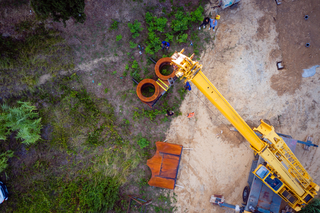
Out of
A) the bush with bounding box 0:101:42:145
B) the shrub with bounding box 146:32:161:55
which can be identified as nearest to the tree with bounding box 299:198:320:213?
the shrub with bounding box 146:32:161:55

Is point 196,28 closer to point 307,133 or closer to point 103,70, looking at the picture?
point 103,70

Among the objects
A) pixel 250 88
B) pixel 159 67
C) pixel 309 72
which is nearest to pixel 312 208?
pixel 250 88

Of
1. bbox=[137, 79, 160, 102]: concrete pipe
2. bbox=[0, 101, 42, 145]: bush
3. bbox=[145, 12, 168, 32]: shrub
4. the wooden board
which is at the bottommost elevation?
the wooden board

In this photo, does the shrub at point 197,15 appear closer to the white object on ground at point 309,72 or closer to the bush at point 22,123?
the white object on ground at point 309,72

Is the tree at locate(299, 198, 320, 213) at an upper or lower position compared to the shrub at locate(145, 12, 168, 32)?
lower

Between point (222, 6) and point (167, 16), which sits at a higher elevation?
point (222, 6)

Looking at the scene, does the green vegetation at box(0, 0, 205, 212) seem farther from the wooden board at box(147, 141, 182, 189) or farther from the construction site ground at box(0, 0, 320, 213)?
the wooden board at box(147, 141, 182, 189)

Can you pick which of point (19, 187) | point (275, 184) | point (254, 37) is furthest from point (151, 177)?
point (254, 37)
